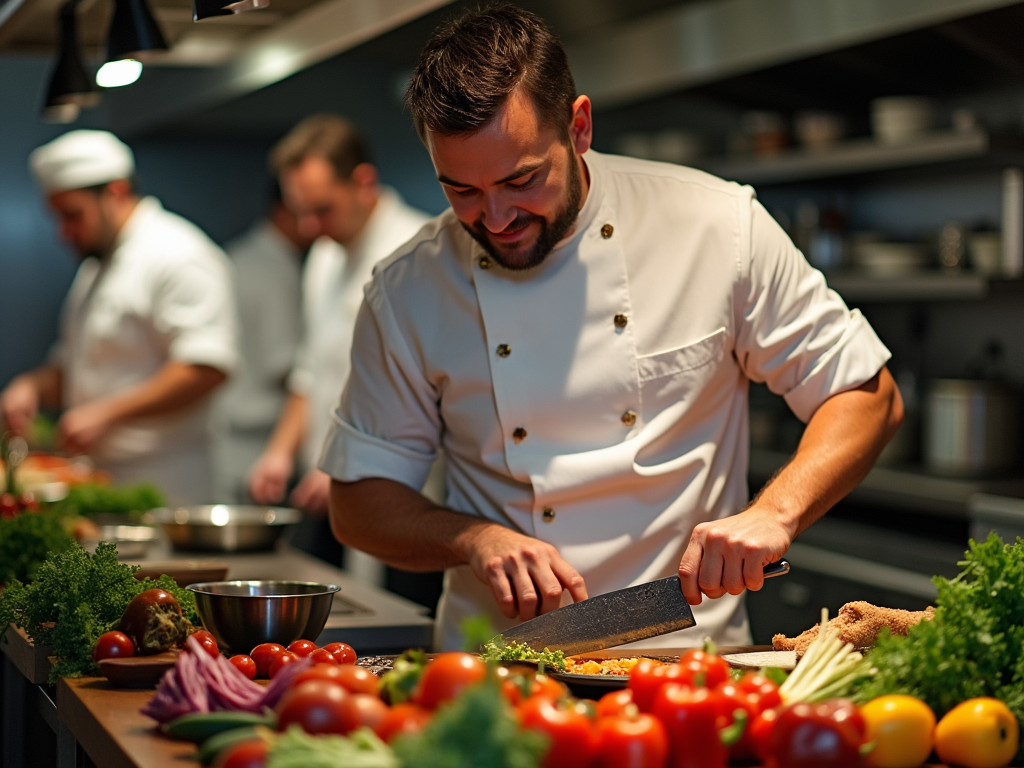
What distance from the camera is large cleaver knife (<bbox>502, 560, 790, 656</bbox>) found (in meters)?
1.61

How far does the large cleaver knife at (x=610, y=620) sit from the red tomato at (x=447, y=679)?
54 centimetres

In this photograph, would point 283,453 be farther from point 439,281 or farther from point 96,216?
point 439,281

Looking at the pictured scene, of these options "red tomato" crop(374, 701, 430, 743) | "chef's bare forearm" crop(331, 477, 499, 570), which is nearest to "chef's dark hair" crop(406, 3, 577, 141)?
"chef's bare forearm" crop(331, 477, 499, 570)

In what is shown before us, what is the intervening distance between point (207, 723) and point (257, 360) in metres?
4.50

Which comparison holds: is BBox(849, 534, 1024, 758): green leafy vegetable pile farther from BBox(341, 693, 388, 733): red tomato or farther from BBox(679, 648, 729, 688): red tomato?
BBox(341, 693, 388, 733): red tomato

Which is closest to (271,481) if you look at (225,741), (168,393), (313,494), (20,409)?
(168,393)

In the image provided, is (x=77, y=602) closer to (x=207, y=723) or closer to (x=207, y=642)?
(x=207, y=642)

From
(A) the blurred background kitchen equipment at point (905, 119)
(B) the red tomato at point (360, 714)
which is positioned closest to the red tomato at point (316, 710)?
(B) the red tomato at point (360, 714)

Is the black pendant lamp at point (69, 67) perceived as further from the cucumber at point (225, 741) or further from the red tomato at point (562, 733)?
the red tomato at point (562, 733)

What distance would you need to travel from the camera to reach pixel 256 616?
1.60 meters

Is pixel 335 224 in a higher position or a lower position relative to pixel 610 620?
higher

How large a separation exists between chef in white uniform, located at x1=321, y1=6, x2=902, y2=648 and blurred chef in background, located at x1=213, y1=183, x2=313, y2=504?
3519mm

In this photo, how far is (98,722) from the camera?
4.44 feet

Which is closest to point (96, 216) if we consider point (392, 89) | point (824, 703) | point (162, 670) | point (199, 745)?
point (392, 89)
